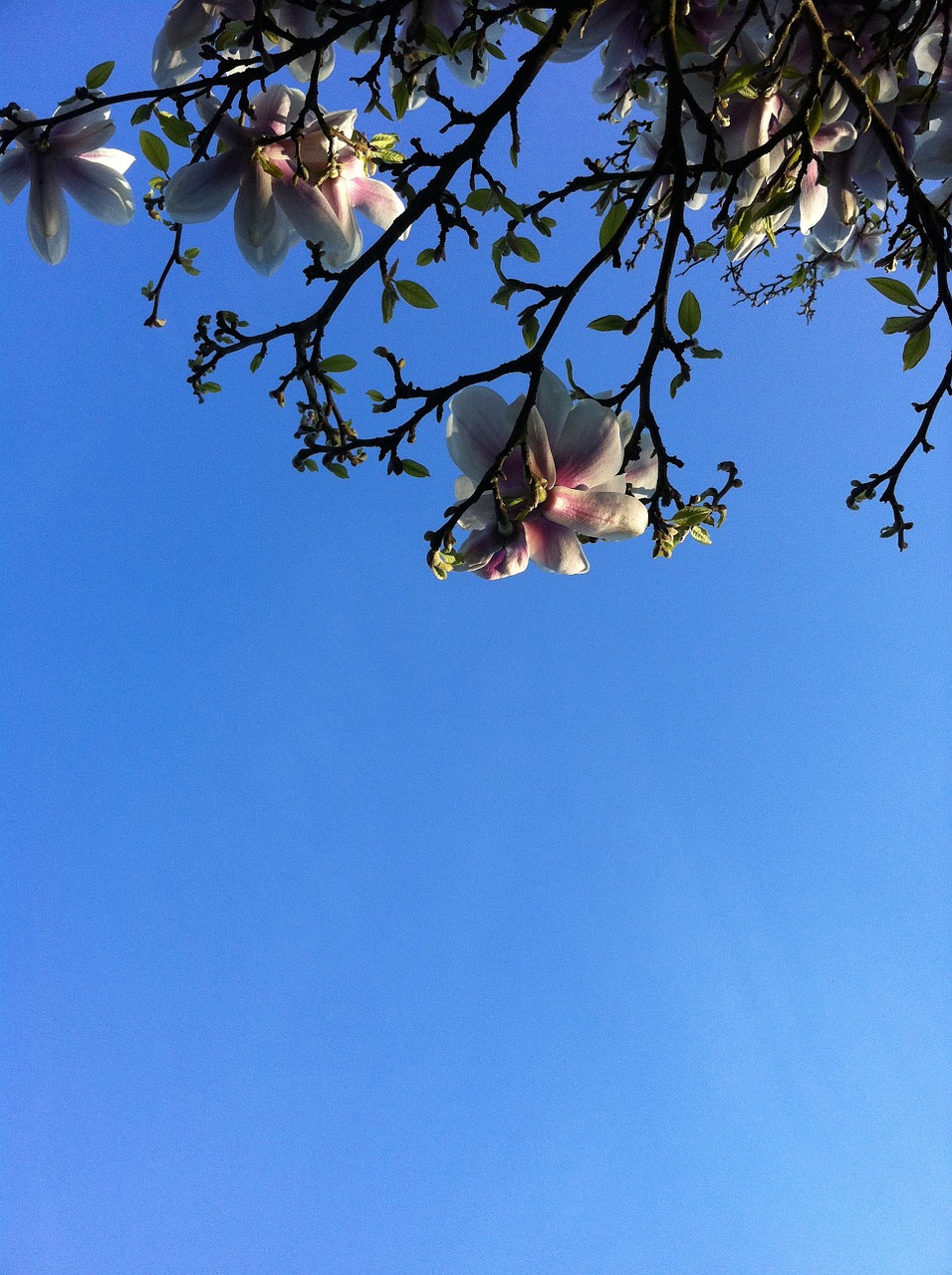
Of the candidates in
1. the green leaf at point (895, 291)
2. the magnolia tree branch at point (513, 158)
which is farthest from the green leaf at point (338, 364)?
the green leaf at point (895, 291)

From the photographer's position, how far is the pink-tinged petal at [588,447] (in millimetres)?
1192

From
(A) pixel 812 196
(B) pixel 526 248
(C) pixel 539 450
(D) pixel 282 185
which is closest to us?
(C) pixel 539 450

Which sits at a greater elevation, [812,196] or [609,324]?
[812,196]

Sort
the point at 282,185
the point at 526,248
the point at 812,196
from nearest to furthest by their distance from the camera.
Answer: the point at 282,185 → the point at 526,248 → the point at 812,196

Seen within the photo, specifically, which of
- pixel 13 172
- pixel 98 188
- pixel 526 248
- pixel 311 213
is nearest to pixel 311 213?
pixel 311 213

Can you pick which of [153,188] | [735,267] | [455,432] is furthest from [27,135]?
[735,267]

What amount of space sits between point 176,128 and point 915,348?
1155 millimetres

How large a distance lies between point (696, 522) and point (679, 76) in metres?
0.66

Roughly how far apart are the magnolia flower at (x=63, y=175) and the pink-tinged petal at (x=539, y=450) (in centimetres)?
86

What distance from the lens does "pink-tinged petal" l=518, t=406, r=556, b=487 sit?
3.87 ft

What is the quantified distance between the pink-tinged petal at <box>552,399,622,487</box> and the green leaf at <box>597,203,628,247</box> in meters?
0.30

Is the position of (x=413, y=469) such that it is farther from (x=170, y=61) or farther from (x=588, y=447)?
(x=170, y=61)

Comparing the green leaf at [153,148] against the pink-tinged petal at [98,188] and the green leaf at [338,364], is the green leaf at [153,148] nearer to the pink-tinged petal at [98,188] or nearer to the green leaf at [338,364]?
the pink-tinged petal at [98,188]

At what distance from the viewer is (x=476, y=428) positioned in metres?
1.21
